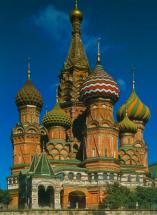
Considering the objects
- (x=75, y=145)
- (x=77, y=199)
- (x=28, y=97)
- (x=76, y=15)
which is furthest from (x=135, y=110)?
(x=77, y=199)

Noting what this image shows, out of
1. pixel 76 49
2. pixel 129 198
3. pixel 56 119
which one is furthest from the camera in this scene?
pixel 76 49

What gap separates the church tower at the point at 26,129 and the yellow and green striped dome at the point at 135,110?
14545mm

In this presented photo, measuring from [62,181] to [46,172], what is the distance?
5955 millimetres

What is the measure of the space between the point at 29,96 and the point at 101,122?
1205 cm

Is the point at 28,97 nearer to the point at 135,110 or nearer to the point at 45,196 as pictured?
the point at 45,196

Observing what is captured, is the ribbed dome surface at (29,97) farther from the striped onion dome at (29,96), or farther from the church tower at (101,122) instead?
the church tower at (101,122)

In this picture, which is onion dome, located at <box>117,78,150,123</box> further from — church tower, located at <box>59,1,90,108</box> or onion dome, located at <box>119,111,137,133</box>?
church tower, located at <box>59,1,90,108</box>

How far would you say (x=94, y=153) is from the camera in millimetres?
65000

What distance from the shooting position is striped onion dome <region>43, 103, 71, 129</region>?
228ft

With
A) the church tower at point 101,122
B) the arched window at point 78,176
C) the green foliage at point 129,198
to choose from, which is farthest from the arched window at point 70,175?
the green foliage at point 129,198

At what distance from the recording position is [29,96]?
7056cm

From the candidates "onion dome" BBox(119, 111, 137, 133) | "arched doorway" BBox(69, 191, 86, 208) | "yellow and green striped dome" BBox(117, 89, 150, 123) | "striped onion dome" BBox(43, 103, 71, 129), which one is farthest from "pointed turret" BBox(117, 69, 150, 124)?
"arched doorway" BBox(69, 191, 86, 208)

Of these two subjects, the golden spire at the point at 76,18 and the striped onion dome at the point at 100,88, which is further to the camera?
the golden spire at the point at 76,18

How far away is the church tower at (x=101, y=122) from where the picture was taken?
6438 cm
